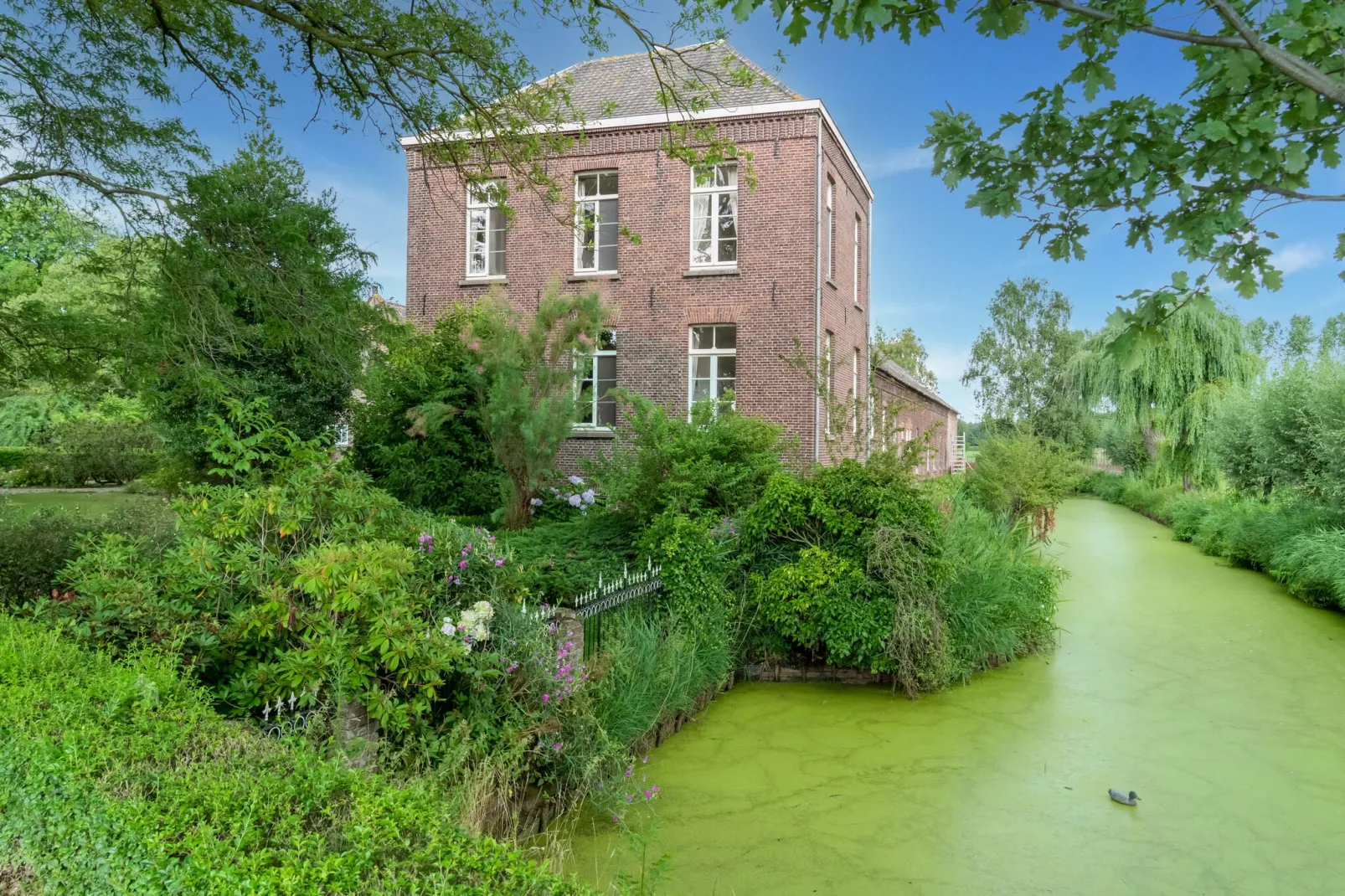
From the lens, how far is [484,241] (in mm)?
16672

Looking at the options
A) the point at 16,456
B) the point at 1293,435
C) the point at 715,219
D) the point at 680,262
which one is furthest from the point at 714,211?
the point at 16,456

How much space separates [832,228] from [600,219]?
4606 mm

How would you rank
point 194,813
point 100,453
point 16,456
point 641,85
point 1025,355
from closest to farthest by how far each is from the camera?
point 194,813 < point 641,85 < point 100,453 < point 16,456 < point 1025,355

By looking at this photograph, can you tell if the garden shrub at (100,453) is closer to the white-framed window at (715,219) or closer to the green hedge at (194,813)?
the white-framed window at (715,219)

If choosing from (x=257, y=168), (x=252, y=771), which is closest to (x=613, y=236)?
(x=257, y=168)

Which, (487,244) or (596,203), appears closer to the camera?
(596,203)

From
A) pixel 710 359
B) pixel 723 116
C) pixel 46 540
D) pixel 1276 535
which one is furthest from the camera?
pixel 710 359

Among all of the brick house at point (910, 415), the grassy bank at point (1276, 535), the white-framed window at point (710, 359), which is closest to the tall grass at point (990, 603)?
the brick house at point (910, 415)

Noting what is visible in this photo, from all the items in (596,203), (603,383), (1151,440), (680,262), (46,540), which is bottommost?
(46,540)

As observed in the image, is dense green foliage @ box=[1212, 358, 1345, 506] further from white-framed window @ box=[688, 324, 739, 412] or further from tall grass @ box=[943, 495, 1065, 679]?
white-framed window @ box=[688, 324, 739, 412]

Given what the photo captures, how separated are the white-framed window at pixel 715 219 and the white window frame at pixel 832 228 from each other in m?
1.97

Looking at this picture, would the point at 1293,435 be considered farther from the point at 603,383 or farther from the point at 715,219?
the point at 603,383

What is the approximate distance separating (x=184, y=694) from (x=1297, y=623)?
39.2 ft

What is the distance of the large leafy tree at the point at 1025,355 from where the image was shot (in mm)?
39781
